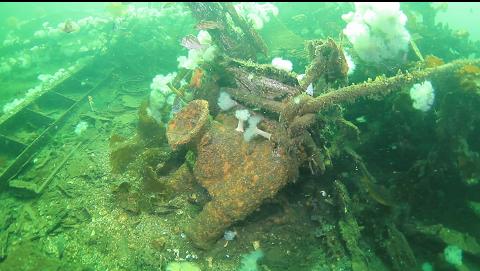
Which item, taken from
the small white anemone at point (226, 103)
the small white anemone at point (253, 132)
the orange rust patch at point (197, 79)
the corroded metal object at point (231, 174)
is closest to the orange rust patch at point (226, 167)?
the corroded metal object at point (231, 174)

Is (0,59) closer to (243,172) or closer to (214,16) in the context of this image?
(214,16)

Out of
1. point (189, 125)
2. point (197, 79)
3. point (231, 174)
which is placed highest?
point (189, 125)

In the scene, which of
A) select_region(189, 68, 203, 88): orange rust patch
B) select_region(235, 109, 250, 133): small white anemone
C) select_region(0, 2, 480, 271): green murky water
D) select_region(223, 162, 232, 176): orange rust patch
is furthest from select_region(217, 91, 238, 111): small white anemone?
select_region(223, 162, 232, 176): orange rust patch

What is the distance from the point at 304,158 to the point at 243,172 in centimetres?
84

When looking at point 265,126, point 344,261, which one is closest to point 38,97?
point 265,126

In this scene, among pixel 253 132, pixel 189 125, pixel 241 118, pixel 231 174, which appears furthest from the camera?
pixel 189 125

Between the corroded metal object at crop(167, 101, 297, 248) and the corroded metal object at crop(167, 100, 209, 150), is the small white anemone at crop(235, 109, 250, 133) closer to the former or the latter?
the corroded metal object at crop(167, 101, 297, 248)

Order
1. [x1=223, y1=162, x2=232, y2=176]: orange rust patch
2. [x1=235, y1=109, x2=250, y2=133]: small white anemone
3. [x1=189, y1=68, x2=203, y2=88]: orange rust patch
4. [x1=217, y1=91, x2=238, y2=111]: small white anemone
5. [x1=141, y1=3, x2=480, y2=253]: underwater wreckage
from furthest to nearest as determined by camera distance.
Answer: [x1=189, y1=68, x2=203, y2=88]: orange rust patch < [x1=217, y1=91, x2=238, y2=111]: small white anemone < [x1=235, y1=109, x2=250, y2=133]: small white anemone < [x1=223, y1=162, x2=232, y2=176]: orange rust patch < [x1=141, y1=3, x2=480, y2=253]: underwater wreckage

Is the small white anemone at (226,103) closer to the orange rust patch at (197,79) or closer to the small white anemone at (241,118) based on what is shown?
the small white anemone at (241,118)

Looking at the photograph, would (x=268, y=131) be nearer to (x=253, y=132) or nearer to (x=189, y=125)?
(x=253, y=132)

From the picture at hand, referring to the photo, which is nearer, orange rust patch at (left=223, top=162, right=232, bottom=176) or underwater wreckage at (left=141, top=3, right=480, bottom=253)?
underwater wreckage at (left=141, top=3, right=480, bottom=253)

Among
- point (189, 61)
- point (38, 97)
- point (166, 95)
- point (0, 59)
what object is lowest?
point (0, 59)

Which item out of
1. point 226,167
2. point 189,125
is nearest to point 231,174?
point 226,167

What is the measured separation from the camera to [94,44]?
1217 centimetres
